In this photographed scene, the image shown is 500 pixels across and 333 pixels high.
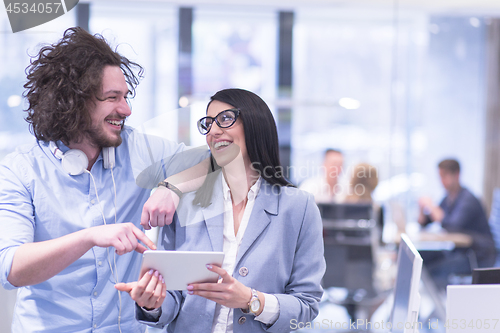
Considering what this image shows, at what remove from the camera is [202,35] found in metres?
4.14

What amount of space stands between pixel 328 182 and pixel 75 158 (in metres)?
2.87

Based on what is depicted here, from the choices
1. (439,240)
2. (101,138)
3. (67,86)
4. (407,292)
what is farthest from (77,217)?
(439,240)

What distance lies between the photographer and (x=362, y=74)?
4.28 metres

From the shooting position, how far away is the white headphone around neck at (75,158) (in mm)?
1409

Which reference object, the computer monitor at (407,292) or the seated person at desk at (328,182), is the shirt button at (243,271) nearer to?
the computer monitor at (407,292)

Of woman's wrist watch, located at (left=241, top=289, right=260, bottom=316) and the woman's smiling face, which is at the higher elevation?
the woman's smiling face

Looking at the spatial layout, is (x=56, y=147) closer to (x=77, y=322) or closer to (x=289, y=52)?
(x=77, y=322)

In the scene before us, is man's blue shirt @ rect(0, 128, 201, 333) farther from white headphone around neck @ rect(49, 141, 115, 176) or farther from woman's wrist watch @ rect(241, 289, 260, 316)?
woman's wrist watch @ rect(241, 289, 260, 316)

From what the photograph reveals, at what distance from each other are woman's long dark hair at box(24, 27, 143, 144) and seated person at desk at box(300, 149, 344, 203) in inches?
97.3

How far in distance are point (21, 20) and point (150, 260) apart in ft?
6.41

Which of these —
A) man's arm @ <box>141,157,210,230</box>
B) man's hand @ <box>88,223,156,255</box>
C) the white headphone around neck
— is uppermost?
the white headphone around neck

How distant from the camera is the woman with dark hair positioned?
4.23 feet

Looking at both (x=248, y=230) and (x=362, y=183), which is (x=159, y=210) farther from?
(x=362, y=183)

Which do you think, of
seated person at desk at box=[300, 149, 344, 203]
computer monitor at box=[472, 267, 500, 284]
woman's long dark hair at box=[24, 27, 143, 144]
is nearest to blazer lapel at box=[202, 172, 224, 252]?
woman's long dark hair at box=[24, 27, 143, 144]
